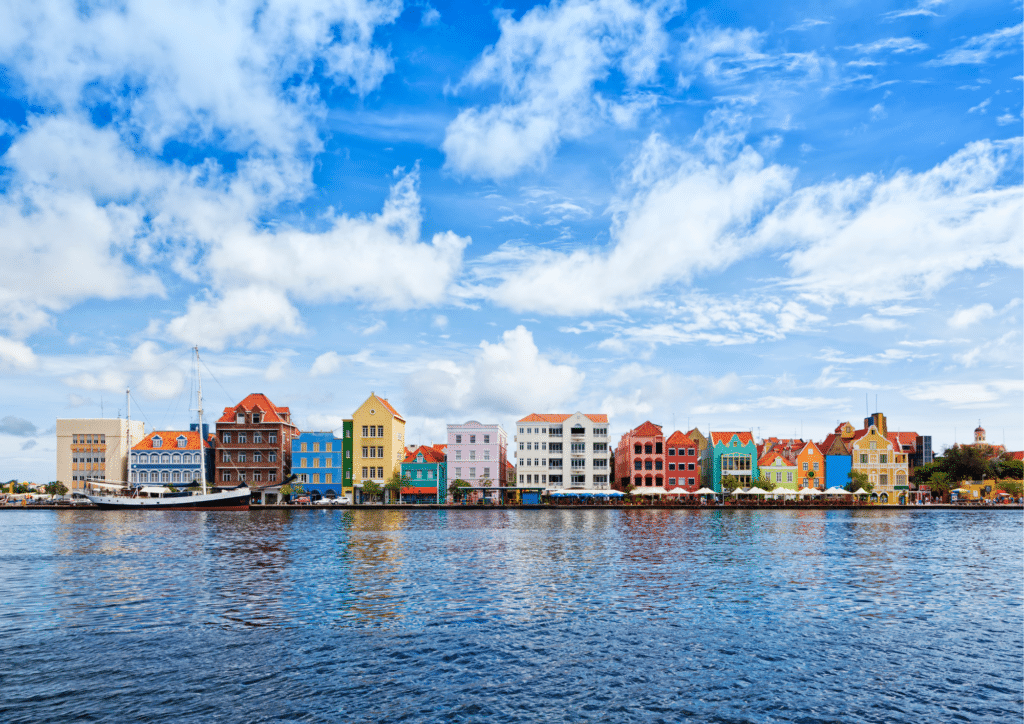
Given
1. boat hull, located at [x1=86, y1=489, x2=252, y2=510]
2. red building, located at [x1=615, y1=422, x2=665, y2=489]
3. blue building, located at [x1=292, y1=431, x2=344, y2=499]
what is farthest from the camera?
blue building, located at [x1=292, y1=431, x2=344, y2=499]

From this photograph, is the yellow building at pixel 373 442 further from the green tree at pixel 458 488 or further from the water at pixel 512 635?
the water at pixel 512 635

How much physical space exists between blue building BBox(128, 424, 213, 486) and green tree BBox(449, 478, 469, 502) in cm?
5162

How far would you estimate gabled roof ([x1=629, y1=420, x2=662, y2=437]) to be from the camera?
447 feet

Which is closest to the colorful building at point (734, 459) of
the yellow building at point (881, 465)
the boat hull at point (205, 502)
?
the yellow building at point (881, 465)

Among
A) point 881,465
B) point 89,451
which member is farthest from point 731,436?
point 89,451

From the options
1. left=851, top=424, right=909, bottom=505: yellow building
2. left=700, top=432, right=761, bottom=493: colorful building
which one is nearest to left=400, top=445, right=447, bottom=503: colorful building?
left=700, top=432, right=761, bottom=493: colorful building

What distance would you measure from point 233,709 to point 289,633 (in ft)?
27.5

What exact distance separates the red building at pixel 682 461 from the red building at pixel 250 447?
2998 inches

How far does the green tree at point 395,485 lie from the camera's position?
133750 mm

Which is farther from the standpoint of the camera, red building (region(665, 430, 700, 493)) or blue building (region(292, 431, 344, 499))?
blue building (region(292, 431, 344, 499))

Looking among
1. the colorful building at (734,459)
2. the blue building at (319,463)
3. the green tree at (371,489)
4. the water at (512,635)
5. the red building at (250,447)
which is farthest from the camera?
the red building at (250,447)

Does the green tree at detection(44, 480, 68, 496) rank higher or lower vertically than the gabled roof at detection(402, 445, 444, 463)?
lower

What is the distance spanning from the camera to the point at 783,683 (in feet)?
74.8

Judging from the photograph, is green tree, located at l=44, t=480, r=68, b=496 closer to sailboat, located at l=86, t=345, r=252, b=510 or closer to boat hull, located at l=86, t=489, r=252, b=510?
sailboat, located at l=86, t=345, r=252, b=510
